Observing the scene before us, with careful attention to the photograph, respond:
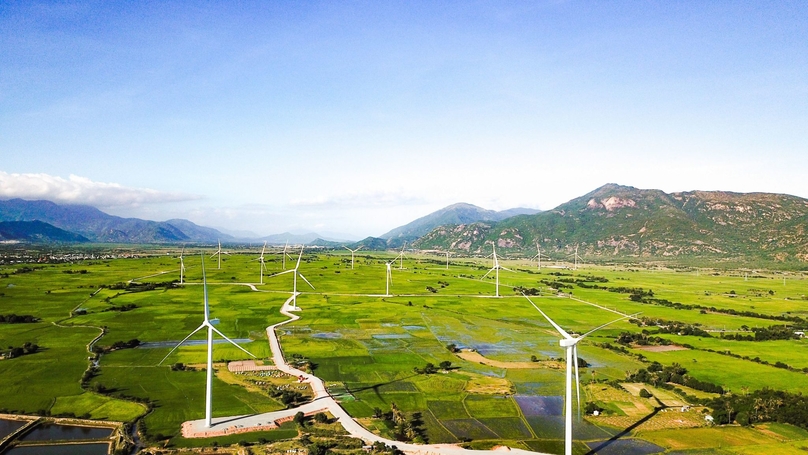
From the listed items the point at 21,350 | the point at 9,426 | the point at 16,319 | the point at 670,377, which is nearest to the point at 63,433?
the point at 9,426

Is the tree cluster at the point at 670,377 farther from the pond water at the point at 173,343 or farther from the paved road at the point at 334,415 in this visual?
the pond water at the point at 173,343

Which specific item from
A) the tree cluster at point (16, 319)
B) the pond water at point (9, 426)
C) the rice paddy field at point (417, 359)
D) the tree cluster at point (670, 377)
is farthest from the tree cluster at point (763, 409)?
the tree cluster at point (16, 319)

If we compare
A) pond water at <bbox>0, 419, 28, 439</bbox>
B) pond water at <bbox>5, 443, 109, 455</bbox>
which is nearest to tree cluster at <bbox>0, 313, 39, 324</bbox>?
pond water at <bbox>0, 419, 28, 439</bbox>

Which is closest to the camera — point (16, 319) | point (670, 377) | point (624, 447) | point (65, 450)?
point (65, 450)

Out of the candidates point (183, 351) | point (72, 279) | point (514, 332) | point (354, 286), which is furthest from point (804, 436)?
point (72, 279)

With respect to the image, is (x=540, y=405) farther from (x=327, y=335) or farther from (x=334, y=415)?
(x=327, y=335)

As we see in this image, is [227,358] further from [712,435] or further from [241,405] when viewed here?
[712,435]
